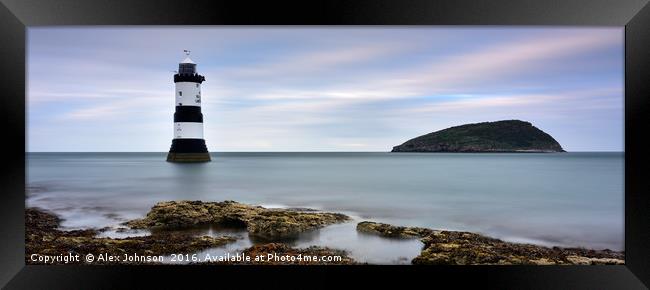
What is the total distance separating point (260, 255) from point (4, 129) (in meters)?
2.11

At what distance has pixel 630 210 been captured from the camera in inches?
87.8

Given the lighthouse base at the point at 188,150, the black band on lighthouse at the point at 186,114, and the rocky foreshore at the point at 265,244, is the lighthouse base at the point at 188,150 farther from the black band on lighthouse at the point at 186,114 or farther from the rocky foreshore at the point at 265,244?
the rocky foreshore at the point at 265,244

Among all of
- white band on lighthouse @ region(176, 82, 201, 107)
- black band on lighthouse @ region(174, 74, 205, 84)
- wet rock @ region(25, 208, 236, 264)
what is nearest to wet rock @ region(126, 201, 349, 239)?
wet rock @ region(25, 208, 236, 264)

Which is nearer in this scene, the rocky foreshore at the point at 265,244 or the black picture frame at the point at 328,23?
the black picture frame at the point at 328,23

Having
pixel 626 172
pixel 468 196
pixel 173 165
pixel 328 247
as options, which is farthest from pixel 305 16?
pixel 173 165

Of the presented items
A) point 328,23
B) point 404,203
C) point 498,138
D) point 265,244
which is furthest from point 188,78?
point 498,138

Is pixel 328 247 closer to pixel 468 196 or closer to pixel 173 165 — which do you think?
pixel 468 196

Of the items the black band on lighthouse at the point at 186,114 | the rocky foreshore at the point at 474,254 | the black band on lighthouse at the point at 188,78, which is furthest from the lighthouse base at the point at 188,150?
the rocky foreshore at the point at 474,254

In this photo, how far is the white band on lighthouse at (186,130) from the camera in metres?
13.9

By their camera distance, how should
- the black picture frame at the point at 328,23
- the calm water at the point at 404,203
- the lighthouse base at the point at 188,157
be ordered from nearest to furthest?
the black picture frame at the point at 328,23, the calm water at the point at 404,203, the lighthouse base at the point at 188,157

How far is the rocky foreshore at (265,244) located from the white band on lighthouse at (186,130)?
7492 mm

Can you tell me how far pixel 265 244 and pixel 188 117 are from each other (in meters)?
10.6

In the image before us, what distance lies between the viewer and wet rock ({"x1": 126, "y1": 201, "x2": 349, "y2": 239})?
5082 mm

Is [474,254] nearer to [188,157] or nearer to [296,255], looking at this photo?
[296,255]
